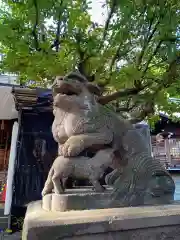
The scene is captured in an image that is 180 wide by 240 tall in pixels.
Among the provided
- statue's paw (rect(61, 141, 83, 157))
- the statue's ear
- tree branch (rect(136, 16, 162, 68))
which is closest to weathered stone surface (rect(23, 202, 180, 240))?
statue's paw (rect(61, 141, 83, 157))

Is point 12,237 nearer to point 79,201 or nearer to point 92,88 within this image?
point 79,201

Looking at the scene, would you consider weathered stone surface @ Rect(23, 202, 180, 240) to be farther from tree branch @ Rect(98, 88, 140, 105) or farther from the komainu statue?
tree branch @ Rect(98, 88, 140, 105)

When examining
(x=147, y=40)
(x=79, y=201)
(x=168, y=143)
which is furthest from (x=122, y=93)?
(x=168, y=143)

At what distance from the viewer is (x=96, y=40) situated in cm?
338

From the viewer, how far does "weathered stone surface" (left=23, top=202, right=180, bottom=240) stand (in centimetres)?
174

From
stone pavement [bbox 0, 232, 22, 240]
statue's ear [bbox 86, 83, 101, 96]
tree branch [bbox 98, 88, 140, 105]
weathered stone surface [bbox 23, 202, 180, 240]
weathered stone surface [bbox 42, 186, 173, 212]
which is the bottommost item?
stone pavement [bbox 0, 232, 22, 240]

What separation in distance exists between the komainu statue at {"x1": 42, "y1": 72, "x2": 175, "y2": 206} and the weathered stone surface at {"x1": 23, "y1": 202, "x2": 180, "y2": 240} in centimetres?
34

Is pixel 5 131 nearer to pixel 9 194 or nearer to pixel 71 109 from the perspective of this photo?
pixel 9 194

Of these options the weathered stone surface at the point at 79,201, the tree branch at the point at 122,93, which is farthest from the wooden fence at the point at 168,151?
the weathered stone surface at the point at 79,201

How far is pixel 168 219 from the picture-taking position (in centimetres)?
198

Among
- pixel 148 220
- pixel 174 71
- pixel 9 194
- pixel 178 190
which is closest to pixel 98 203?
pixel 148 220

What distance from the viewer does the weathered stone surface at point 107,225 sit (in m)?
1.74

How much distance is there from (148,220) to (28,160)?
4603mm

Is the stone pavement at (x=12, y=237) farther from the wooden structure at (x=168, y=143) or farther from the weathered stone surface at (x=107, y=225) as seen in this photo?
the wooden structure at (x=168, y=143)
